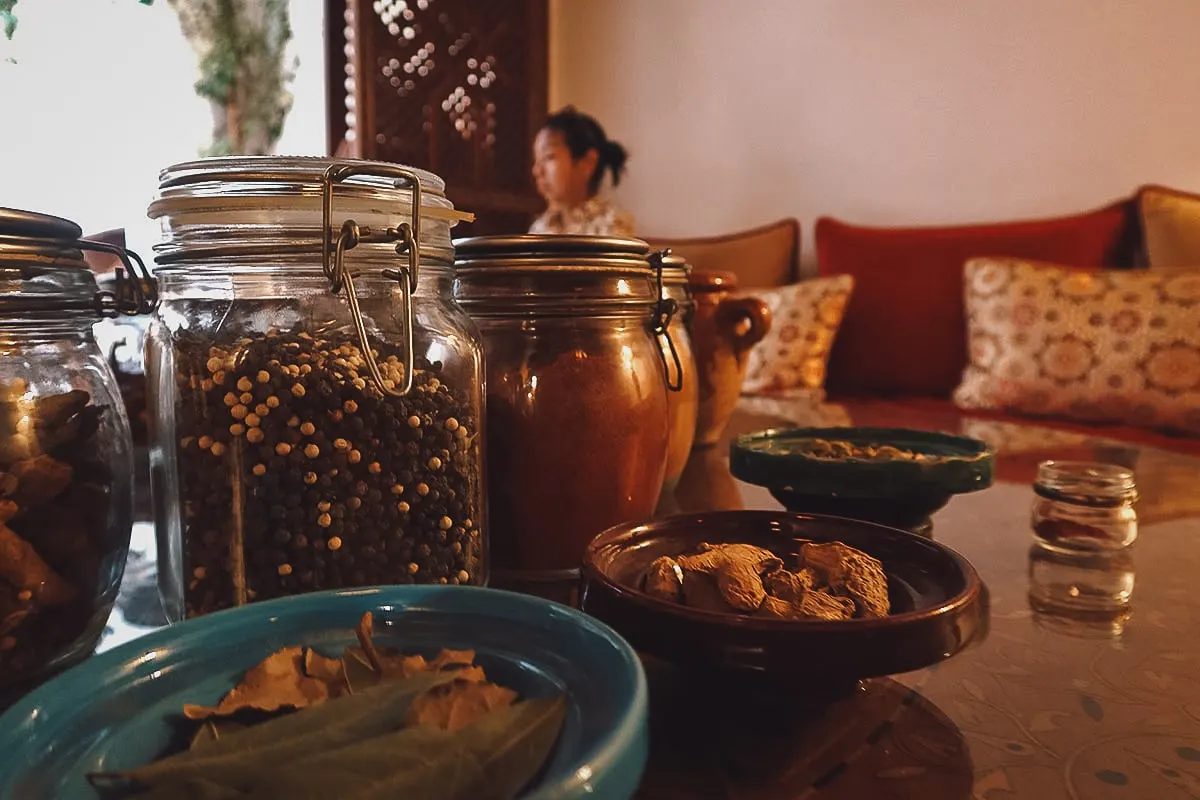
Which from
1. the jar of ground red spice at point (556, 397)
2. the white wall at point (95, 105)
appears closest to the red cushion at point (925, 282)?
the white wall at point (95, 105)

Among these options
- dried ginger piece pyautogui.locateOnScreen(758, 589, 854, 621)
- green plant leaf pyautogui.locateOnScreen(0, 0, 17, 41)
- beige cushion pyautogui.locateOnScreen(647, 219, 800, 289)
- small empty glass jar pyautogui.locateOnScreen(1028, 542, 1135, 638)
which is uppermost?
green plant leaf pyautogui.locateOnScreen(0, 0, 17, 41)

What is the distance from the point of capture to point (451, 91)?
125 inches

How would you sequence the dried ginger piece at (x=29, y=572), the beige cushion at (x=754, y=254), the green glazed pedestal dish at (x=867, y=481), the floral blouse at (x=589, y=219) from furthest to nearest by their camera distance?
the floral blouse at (x=589, y=219) < the beige cushion at (x=754, y=254) < the green glazed pedestal dish at (x=867, y=481) < the dried ginger piece at (x=29, y=572)

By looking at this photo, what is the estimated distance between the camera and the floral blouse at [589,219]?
2740 mm

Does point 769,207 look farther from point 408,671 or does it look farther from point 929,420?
point 408,671

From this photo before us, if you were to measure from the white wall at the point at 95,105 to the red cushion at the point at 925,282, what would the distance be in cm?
145

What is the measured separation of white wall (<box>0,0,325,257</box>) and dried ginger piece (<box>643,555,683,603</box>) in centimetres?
149

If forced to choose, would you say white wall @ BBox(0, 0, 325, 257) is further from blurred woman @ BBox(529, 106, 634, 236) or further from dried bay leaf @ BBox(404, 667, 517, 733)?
dried bay leaf @ BBox(404, 667, 517, 733)

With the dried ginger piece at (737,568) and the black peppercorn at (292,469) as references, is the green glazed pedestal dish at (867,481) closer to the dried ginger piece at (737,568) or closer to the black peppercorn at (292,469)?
the dried ginger piece at (737,568)

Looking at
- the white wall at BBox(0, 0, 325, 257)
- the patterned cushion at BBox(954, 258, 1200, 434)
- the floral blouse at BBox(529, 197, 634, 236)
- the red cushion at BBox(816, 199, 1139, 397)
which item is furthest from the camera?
the floral blouse at BBox(529, 197, 634, 236)

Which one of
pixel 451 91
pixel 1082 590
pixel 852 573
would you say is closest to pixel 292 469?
pixel 852 573

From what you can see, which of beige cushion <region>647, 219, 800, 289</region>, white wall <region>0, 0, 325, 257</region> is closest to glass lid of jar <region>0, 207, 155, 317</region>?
white wall <region>0, 0, 325, 257</region>

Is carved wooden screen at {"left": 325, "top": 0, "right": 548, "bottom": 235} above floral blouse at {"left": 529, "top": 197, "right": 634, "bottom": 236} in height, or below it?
above

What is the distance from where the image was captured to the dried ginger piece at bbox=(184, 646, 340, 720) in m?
0.30
